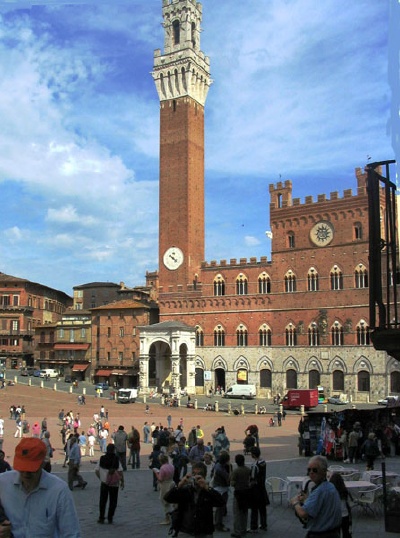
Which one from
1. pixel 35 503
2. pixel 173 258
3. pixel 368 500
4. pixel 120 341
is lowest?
pixel 368 500

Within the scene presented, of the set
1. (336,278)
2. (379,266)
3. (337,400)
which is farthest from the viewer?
(336,278)

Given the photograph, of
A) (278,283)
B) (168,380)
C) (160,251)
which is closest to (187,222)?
(160,251)

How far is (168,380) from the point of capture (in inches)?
2318

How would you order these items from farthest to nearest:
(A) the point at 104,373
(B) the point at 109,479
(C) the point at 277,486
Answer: (A) the point at 104,373 → (C) the point at 277,486 → (B) the point at 109,479

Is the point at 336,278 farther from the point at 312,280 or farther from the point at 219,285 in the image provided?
the point at 219,285

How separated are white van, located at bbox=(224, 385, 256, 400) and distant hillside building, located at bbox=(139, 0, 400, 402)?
1914mm

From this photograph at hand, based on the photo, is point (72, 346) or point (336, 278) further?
point (72, 346)

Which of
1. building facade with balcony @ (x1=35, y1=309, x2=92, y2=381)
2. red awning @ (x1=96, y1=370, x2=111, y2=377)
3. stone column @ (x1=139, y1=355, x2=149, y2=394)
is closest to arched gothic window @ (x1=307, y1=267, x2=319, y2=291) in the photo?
stone column @ (x1=139, y1=355, x2=149, y2=394)

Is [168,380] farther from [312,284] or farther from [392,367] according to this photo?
[392,367]

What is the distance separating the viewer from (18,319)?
75.8 meters

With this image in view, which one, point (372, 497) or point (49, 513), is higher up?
point (49, 513)

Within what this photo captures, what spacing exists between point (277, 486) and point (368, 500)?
238 centimetres

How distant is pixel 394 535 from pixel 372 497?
2.04 meters

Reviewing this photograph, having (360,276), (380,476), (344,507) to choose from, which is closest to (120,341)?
(360,276)
